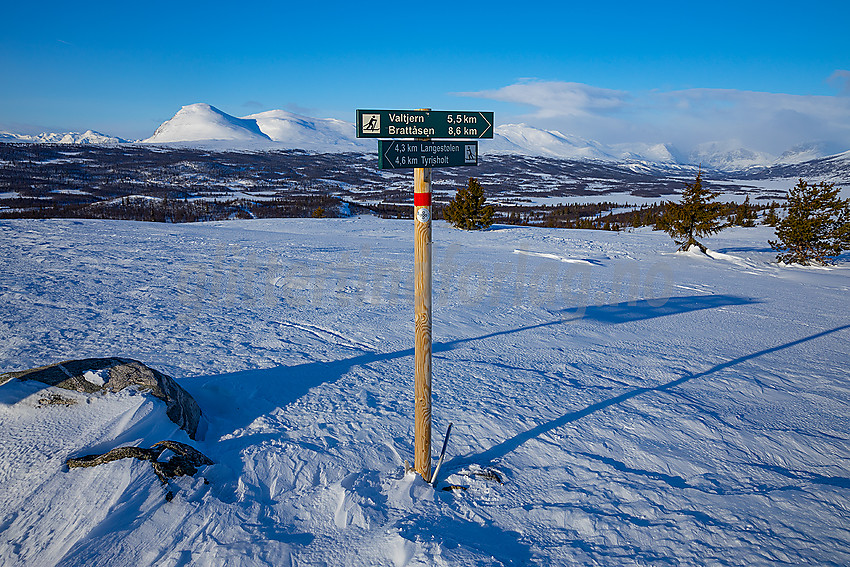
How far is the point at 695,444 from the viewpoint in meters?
4.41

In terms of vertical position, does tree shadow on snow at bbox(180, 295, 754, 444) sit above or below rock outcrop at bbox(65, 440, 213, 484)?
below

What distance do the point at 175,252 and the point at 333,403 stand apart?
33.6 feet

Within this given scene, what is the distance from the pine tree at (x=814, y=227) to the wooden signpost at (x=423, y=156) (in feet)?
65.3

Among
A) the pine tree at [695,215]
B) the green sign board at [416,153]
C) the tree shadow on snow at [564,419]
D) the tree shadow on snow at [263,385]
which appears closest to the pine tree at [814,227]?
the pine tree at [695,215]

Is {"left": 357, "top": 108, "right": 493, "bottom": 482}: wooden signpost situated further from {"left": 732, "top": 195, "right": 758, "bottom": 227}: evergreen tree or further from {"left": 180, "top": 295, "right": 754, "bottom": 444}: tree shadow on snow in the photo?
{"left": 732, "top": 195, "right": 758, "bottom": 227}: evergreen tree

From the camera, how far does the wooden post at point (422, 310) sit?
3.18 meters

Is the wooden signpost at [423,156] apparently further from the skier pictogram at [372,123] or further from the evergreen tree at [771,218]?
the evergreen tree at [771,218]

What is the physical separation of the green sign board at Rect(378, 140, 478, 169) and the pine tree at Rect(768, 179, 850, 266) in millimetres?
20075

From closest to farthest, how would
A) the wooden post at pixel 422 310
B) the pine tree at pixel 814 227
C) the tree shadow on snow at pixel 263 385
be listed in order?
the wooden post at pixel 422 310
the tree shadow on snow at pixel 263 385
the pine tree at pixel 814 227

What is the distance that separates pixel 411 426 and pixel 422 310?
1.61 m

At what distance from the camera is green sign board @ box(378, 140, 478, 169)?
3.03m

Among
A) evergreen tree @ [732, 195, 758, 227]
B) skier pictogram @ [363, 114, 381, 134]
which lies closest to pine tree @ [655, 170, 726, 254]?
evergreen tree @ [732, 195, 758, 227]

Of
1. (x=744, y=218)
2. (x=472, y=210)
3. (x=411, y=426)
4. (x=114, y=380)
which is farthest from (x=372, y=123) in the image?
(x=744, y=218)

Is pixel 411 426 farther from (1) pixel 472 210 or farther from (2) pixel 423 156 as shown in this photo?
(1) pixel 472 210
